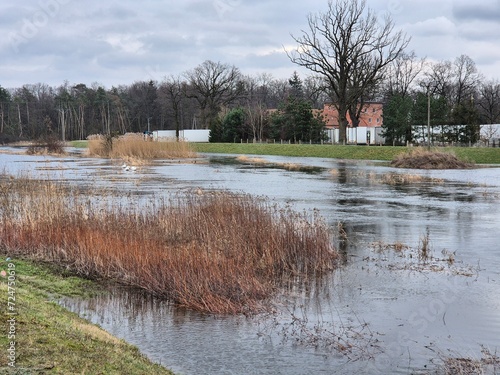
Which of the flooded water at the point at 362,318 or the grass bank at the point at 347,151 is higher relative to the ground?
the grass bank at the point at 347,151

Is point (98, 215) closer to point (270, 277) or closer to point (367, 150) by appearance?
point (270, 277)

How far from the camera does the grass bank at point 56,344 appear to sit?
6027 mm

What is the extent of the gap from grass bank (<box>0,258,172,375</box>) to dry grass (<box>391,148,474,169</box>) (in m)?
38.4

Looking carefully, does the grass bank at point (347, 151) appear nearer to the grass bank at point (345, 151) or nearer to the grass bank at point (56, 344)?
the grass bank at point (345, 151)

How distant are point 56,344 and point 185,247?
569cm

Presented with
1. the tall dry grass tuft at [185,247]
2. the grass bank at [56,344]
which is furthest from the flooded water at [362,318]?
the grass bank at [56,344]

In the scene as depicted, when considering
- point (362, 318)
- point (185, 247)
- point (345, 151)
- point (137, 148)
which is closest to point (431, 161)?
point (345, 151)

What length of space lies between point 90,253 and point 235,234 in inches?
124

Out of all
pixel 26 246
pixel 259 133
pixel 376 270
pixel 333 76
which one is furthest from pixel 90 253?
pixel 259 133

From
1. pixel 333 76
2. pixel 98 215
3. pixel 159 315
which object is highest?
pixel 333 76

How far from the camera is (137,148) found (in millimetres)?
58625

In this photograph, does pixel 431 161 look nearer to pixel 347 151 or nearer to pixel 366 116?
pixel 347 151

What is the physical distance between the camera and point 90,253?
42.2ft

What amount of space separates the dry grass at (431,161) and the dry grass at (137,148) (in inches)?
901
